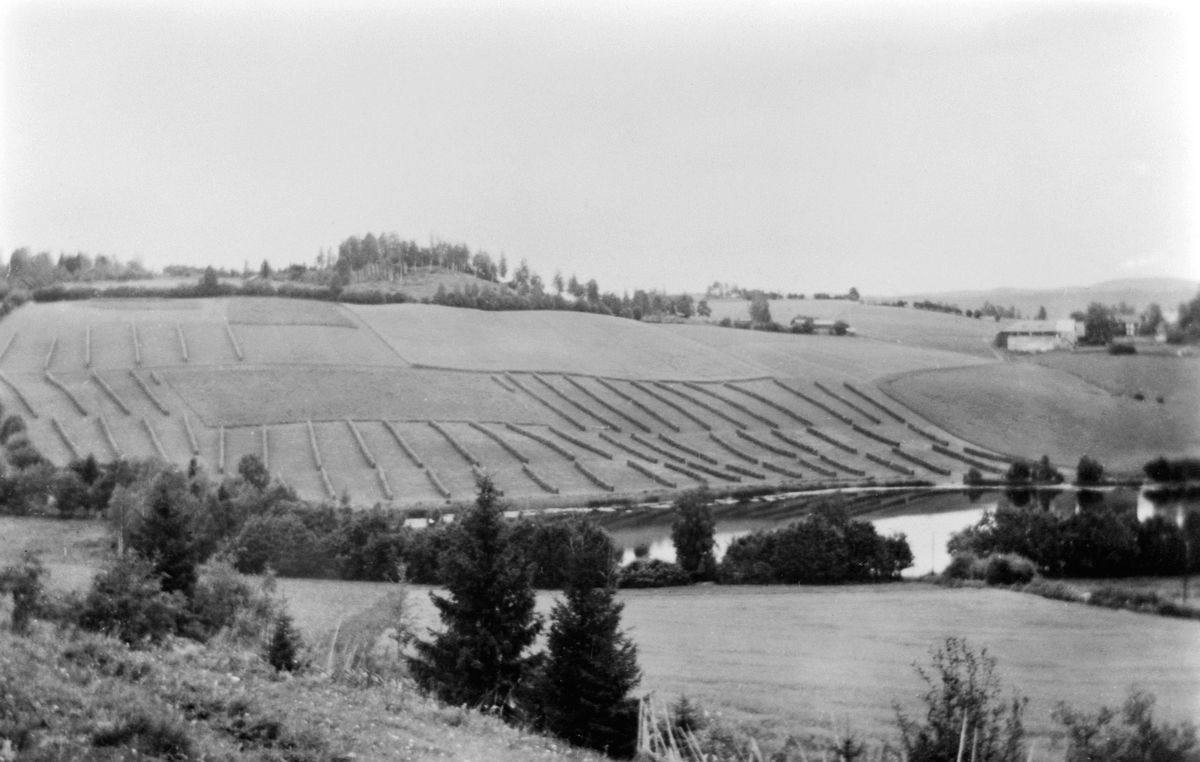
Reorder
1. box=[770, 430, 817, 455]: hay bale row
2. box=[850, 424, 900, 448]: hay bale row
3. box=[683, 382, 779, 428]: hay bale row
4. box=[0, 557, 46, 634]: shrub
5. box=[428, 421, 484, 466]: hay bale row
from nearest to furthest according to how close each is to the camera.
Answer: box=[0, 557, 46, 634]: shrub → box=[428, 421, 484, 466]: hay bale row → box=[770, 430, 817, 455]: hay bale row → box=[850, 424, 900, 448]: hay bale row → box=[683, 382, 779, 428]: hay bale row

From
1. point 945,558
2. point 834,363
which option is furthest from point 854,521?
Result: point 834,363

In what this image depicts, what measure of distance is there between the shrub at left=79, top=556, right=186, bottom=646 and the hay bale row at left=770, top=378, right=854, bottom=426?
794cm

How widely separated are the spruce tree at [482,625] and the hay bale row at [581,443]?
1760 millimetres

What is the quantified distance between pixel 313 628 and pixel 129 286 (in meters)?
5.81

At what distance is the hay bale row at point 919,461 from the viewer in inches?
481

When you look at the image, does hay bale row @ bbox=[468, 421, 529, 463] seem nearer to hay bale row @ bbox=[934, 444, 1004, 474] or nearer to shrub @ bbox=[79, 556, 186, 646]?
shrub @ bbox=[79, 556, 186, 646]

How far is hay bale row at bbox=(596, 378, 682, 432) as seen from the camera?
12914 mm

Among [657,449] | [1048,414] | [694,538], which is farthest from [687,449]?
[1048,414]

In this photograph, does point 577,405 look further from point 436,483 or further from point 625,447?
point 436,483

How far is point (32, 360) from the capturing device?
13.6 meters

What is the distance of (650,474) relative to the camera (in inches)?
474

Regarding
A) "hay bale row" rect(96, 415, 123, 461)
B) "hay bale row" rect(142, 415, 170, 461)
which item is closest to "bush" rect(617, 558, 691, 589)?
"hay bale row" rect(142, 415, 170, 461)

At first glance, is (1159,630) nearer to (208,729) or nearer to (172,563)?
(208,729)

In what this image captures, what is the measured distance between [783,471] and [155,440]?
789 centimetres
